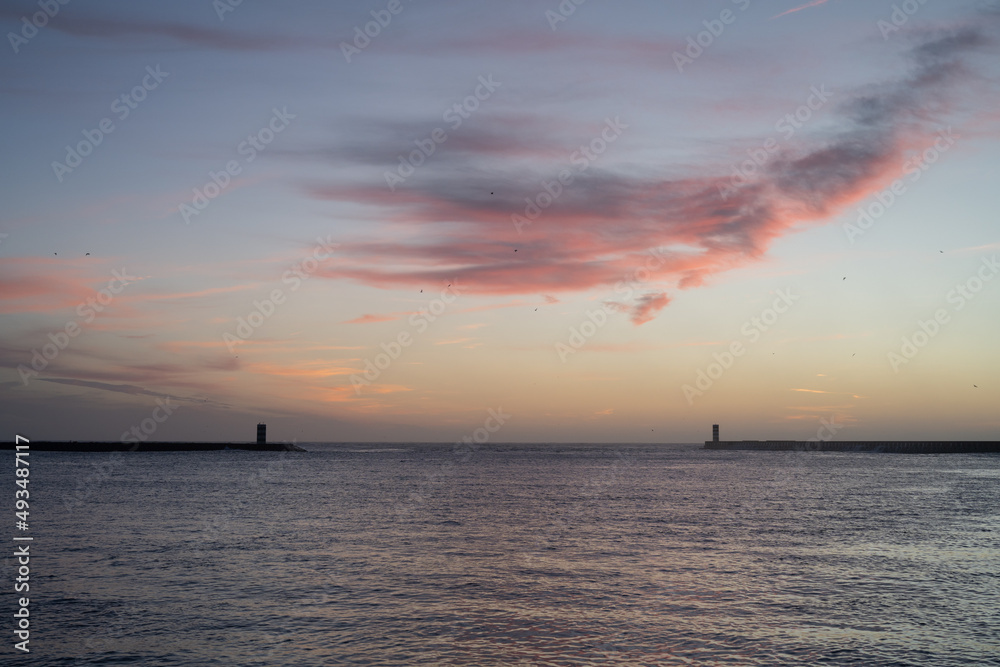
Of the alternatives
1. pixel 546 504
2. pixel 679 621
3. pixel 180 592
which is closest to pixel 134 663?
pixel 180 592

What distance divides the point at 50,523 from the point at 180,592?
24.2 meters

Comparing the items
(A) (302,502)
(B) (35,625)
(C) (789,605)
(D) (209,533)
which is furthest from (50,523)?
(C) (789,605)

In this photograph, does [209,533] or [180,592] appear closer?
[180,592]

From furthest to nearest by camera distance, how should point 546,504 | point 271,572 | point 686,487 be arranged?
point 686,487, point 546,504, point 271,572

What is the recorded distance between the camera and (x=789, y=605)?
81.3 feet

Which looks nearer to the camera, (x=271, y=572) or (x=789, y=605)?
(x=789, y=605)

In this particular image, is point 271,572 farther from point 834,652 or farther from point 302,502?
point 302,502

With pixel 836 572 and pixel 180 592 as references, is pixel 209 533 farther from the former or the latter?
pixel 836 572

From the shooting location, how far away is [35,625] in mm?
21859

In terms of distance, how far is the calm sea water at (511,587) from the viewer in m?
20.0

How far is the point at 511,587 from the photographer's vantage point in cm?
2775

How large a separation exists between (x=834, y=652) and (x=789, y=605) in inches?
202

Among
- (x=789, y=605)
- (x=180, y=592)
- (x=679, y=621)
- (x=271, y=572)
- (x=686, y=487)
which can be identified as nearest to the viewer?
(x=679, y=621)

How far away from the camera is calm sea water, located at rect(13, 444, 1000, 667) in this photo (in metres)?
20.0
